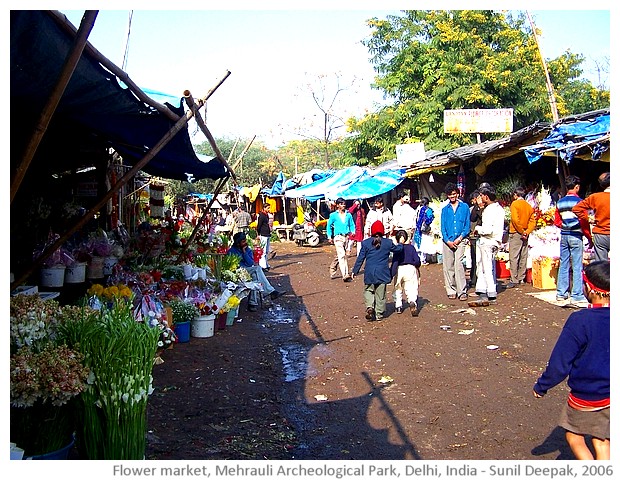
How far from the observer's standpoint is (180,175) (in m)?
10.9

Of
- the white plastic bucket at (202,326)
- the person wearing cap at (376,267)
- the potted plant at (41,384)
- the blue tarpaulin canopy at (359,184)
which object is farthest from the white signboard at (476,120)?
the potted plant at (41,384)

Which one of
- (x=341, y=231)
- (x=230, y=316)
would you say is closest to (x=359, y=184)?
(x=341, y=231)

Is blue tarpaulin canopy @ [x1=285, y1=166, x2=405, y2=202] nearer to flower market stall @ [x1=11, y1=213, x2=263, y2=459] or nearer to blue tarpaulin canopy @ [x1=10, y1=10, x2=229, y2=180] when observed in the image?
blue tarpaulin canopy @ [x1=10, y1=10, x2=229, y2=180]

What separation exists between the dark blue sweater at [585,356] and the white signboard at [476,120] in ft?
56.5

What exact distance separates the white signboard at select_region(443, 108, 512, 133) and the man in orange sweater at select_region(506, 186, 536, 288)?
8429 mm

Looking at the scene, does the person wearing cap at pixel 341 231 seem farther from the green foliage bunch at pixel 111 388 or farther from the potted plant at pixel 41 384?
the potted plant at pixel 41 384

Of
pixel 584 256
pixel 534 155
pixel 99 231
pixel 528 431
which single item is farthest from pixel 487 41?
pixel 528 431

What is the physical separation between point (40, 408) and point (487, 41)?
92.4 ft

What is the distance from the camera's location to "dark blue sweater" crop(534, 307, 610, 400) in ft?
11.9

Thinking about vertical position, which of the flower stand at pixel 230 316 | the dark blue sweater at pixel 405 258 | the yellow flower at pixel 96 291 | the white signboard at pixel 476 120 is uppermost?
the white signboard at pixel 476 120

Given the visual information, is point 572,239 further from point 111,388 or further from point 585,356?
point 111,388

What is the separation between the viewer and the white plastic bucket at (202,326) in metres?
8.49
